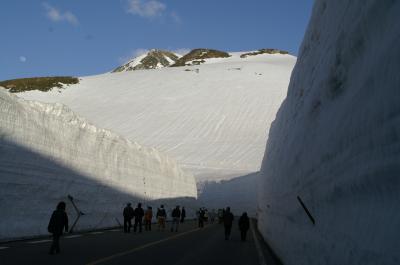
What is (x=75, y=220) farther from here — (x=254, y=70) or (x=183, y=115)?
(x=254, y=70)

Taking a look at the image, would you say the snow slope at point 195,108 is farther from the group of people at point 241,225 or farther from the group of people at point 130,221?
the group of people at point 241,225

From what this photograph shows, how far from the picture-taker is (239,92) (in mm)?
82562

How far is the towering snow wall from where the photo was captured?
61.6 ft

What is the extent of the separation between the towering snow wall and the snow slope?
2103cm

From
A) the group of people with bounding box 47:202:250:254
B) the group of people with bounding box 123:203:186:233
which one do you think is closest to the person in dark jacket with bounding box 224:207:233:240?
the group of people with bounding box 47:202:250:254

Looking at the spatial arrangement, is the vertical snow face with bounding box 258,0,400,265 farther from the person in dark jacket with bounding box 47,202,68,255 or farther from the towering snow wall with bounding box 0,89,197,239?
the towering snow wall with bounding box 0,89,197,239

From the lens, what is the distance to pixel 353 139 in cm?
473

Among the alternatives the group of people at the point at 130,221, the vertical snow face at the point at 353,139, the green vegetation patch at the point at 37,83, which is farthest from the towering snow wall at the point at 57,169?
the green vegetation patch at the point at 37,83

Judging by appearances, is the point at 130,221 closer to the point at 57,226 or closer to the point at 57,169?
the point at 57,169

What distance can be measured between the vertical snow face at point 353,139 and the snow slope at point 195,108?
1700 inches

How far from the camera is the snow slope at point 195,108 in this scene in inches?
2312

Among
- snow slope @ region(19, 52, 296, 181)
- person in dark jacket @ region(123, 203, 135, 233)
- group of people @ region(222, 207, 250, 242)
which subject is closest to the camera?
group of people @ region(222, 207, 250, 242)

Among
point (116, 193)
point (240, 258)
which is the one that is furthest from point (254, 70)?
point (240, 258)

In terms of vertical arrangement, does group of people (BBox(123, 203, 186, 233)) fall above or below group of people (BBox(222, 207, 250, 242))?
above
